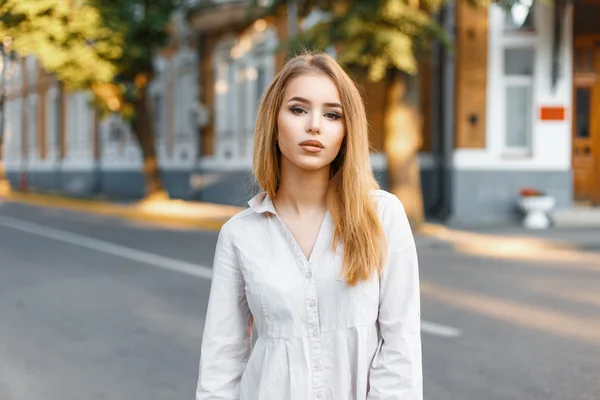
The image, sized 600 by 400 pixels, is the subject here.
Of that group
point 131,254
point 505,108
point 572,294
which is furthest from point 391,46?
point 505,108

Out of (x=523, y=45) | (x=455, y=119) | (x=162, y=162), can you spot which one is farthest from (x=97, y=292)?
(x=162, y=162)

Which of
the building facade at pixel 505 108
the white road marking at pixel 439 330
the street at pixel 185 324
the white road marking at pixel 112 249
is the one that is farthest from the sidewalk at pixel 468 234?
the white road marking at pixel 439 330

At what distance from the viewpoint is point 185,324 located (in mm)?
7352

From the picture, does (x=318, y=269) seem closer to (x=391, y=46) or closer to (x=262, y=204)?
(x=262, y=204)

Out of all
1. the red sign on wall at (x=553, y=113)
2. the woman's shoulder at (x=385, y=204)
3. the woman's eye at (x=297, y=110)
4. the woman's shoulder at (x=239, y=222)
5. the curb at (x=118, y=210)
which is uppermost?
the red sign on wall at (x=553, y=113)

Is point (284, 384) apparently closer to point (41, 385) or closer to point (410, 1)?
point (41, 385)

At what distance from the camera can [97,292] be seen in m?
9.16

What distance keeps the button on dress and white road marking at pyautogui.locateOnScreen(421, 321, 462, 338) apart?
15.9 feet

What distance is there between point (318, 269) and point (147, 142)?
21335 mm

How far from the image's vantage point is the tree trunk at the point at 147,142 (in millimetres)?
22719

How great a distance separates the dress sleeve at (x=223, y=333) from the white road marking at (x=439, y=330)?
4.86 m

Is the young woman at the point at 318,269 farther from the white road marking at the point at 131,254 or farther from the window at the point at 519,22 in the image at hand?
the window at the point at 519,22

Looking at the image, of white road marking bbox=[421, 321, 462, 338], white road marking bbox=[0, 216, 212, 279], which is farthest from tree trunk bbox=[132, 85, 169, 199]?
white road marking bbox=[421, 321, 462, 338]

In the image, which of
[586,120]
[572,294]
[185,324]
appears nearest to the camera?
[185,324]
